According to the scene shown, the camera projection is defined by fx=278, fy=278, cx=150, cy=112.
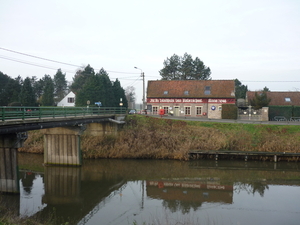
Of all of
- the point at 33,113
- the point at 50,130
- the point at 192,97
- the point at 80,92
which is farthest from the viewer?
the point at 80,92

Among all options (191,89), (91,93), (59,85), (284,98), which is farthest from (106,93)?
(59,85)

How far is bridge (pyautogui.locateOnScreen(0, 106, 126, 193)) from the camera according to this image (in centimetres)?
1473

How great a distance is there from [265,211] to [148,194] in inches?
252

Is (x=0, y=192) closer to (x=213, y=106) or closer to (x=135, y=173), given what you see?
(x=135, y=173)

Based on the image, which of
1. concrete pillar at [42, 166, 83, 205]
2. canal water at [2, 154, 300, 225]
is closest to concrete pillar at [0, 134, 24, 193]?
canal water at [2, 154, 300, 225]

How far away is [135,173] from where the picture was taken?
2111cm

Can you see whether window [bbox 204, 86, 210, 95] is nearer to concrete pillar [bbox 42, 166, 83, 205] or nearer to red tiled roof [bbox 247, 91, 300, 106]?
red tiled roof [bbox 247, 91, 300, 106]

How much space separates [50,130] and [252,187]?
1507 cm

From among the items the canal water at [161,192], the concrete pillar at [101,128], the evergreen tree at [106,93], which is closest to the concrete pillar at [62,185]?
the canal water at [161,192]

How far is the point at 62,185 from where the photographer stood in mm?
18016

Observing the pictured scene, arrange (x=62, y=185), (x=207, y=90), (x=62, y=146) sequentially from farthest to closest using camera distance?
(x=207, y=90) → (x=62, y=146) → (x=62, y=185)

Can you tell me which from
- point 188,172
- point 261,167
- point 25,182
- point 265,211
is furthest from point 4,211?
point 261,167

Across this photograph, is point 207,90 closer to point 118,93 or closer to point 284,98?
point 284,98

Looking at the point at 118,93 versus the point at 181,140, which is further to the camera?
the point at 118,93
